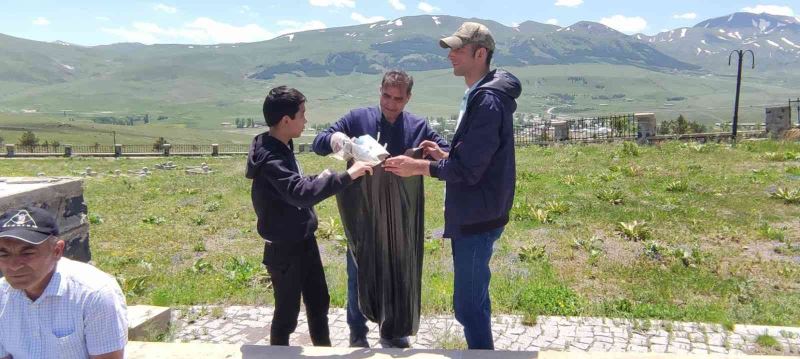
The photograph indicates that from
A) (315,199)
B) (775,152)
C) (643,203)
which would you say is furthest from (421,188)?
(775,152)

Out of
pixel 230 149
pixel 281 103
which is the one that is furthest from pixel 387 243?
pixel 230 149

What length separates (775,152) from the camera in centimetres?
1688

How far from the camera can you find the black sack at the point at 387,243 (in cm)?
423

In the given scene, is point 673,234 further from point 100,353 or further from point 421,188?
point 100,353

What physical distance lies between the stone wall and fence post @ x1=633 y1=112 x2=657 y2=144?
65.4 feet

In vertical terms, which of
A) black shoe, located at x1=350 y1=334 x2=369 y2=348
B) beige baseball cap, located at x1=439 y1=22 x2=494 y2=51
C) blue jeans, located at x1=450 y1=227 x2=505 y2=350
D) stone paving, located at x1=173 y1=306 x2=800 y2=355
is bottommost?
stone paving, located at x1=173 y1=306 x2=800 y2=355

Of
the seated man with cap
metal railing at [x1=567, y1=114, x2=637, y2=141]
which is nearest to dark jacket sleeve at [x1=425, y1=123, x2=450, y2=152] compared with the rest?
the seated man with cap

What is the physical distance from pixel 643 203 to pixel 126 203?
1206cm

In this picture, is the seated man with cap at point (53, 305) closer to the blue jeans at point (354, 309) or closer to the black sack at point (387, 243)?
the black sack at point (387, 243)

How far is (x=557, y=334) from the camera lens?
5.25 m

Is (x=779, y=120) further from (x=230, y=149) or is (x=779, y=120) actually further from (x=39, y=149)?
(x=230, y=149)

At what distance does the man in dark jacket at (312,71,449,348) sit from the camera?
4.20 m

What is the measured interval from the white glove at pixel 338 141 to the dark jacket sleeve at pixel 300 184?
14.3 inches

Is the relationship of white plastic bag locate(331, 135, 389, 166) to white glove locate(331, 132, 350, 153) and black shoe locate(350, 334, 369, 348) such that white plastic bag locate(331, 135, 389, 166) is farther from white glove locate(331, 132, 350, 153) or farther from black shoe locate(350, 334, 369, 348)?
black shoe locate(350, 334, 369, 348)
